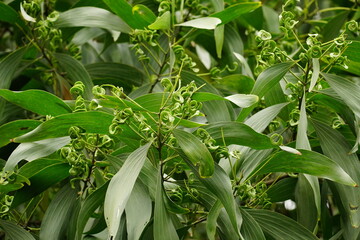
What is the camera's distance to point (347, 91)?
1.45 meters

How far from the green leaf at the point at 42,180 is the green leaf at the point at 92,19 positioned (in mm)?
516

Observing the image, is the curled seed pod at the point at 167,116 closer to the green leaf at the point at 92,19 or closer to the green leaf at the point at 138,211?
the green leaf at the point at 138,211

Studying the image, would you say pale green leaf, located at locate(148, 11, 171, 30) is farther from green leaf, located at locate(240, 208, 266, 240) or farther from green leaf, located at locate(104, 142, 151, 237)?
green leaf, located at locate(240, 208, 266, 240)

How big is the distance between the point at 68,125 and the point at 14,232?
1.06 ft

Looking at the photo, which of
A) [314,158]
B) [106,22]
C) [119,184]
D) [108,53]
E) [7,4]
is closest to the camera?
[119,184]

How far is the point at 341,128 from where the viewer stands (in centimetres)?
163

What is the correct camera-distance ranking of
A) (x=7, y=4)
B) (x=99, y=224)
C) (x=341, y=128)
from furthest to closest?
(x=7, y=4) → (x=341, y=128) → (x=99, y=224)

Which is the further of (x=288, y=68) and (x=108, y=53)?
(x=108, y=53)

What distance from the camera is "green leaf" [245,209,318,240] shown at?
1408 millimetres

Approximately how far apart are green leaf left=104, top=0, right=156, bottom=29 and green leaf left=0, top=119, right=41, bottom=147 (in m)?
0.43

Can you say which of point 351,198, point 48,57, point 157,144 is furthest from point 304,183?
point 48,57

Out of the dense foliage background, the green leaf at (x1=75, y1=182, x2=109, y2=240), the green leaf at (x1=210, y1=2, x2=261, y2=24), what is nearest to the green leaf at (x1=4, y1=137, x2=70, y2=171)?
the dense foliage background

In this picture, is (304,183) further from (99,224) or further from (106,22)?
(106,22)

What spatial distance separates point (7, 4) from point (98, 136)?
0.79m
